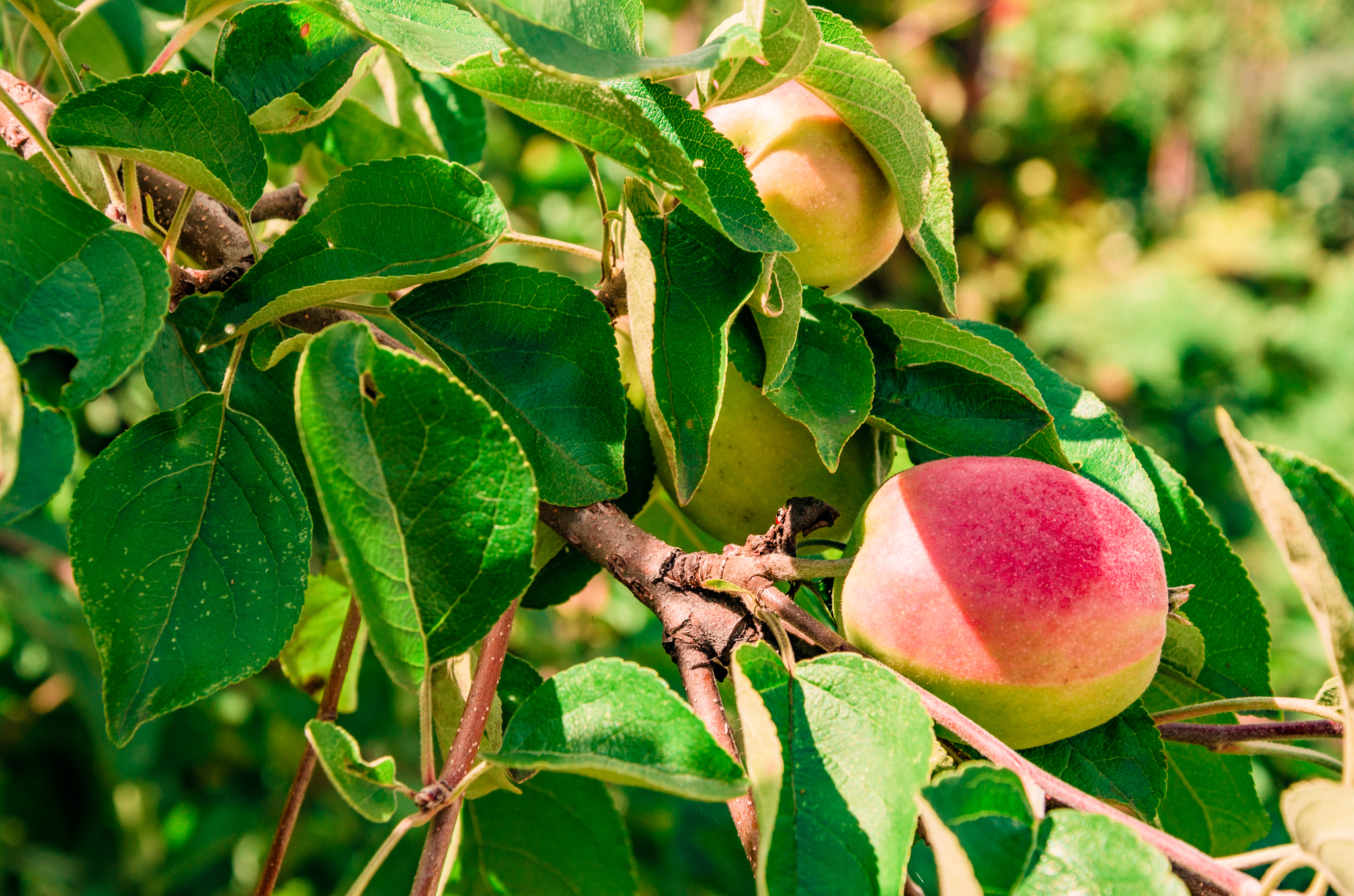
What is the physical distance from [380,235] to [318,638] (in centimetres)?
39

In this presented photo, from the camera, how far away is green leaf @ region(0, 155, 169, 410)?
1.09 ft

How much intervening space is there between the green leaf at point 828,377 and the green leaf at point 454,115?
1.11ft

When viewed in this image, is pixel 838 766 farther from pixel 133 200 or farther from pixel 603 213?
pixel 133 200

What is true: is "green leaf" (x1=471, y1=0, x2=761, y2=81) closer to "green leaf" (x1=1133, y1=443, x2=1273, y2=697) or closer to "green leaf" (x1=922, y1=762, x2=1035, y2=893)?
"green leaf" (x1=922, y1=762, x2=1035, y2=893)

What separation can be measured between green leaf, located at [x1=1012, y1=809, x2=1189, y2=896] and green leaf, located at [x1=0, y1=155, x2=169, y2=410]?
334 millimetres

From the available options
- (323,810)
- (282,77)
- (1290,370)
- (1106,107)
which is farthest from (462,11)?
(1106,107)

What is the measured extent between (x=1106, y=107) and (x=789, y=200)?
155 inches

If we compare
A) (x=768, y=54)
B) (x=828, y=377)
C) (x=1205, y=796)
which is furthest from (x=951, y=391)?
(x=1205, y=796)

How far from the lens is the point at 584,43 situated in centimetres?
30

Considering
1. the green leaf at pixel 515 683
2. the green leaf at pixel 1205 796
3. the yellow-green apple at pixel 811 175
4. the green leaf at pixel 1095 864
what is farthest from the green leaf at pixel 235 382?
the green leaf at pixel 1205 796

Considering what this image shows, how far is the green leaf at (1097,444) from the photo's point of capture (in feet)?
1.52

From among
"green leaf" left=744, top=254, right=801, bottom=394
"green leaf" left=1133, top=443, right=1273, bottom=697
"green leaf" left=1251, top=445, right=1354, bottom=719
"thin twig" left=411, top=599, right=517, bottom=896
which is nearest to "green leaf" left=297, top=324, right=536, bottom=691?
"thin twig" left=411, top=599, right=517, bottom=896

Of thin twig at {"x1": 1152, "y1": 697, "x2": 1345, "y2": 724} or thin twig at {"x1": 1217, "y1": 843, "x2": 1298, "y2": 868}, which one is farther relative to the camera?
thin twig at {"x1": 1152, "y1": 697, "x2": 1345, "y2": 724}

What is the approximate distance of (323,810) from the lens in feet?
4.29
